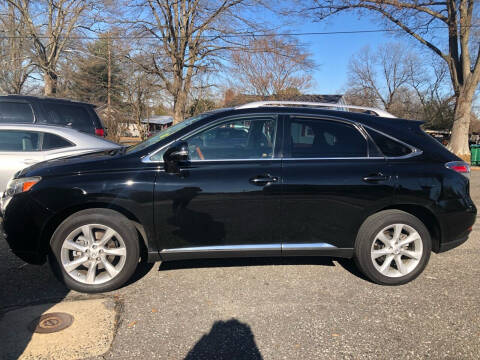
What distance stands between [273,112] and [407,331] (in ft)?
7.43

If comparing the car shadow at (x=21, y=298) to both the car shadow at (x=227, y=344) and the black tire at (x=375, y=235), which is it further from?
the black tire at (x=375, y=235)

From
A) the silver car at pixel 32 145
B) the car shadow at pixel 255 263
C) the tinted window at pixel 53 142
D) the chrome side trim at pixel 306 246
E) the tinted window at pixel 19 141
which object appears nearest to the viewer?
the chrome side trim at pixel 306 246

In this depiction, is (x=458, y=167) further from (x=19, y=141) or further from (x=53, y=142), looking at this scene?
(x=19, y=141)

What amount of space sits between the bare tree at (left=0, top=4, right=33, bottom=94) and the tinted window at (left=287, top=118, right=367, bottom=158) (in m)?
27.2

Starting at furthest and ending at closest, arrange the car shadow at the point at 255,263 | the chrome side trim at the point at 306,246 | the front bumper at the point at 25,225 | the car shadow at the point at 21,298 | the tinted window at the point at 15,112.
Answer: the tinted window at the point at 15,112
the car shadow at the point at 255,263
the chrome side trim at the point at 306,246
the front bumper at the point at 25,225
the car shadow at the point at 21,298

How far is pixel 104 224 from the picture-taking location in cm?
323

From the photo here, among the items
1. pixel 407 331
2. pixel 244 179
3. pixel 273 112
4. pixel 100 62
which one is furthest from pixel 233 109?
pixel 100 62

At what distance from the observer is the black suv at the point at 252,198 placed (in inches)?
128

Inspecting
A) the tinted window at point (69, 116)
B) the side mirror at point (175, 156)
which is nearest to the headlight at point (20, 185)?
the side mirror at point (175, 156)

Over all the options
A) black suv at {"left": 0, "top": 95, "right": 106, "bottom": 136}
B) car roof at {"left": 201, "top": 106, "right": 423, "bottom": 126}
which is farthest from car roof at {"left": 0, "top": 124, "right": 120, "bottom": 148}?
car roof at {"left": 201, "top": 106, "right": 423, "bottom": 126}

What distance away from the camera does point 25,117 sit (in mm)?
6688

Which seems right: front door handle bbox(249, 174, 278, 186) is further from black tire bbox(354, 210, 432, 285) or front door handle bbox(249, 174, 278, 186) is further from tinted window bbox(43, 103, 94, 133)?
tinted window bbox(43, 103, 94, 133)

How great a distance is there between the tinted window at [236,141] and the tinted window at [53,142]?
9.71ft

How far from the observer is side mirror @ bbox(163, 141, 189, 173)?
127 inches
